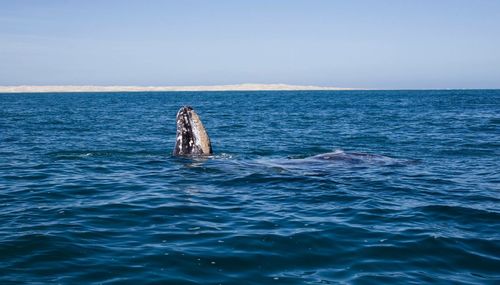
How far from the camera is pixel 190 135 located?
759 inches

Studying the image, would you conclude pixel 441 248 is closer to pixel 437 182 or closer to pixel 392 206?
pixel 392 206

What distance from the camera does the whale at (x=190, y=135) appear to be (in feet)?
61.3

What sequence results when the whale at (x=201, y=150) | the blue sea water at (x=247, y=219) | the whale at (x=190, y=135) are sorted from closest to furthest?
the blue sea water at (x=247, y=219)
the whale at (x=201, y=150)
the whale at (x=190, y=135)

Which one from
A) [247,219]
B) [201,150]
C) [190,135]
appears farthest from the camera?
[201,150]

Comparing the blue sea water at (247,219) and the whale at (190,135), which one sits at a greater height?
the whale at (190,135)

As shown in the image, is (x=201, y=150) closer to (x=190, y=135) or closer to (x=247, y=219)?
(x=190, y=135)

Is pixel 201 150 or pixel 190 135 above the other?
pixel 190 135

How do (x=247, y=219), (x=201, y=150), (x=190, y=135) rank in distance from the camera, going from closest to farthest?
(x=247, y=219), (x=190, y=135), (x=201, y=150)

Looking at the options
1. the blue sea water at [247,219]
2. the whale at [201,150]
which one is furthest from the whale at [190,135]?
the blue sea water at [247,219]

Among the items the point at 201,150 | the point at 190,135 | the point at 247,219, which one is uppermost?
the point at 190,135

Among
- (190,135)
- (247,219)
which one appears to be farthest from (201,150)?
(247,219)

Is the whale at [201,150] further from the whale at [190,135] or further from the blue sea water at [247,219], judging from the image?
the blue sea water at [247,219]

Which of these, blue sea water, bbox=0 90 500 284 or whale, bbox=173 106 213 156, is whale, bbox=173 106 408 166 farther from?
blue sea water, bbox=0 90 500 284

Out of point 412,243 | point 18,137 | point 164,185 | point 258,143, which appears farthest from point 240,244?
point 18,137
